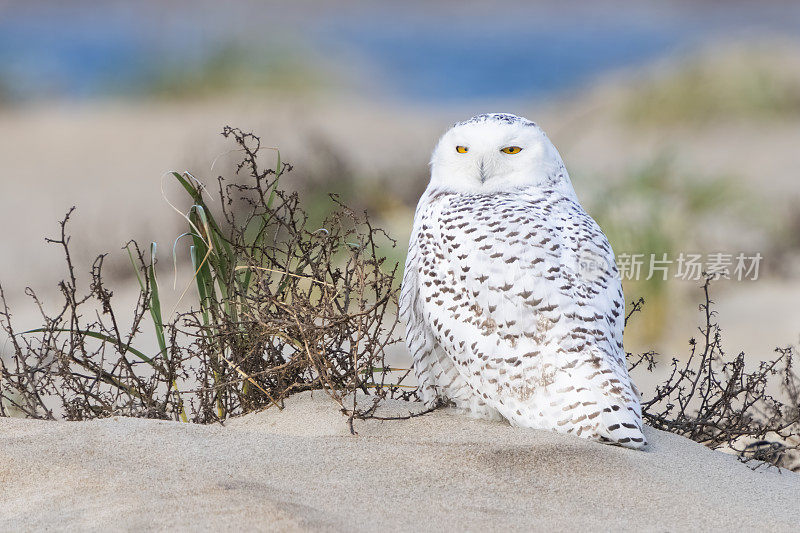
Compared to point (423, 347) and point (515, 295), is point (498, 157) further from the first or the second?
point (423, 347)

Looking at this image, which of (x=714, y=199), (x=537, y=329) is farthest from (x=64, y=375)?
(x=714, y=199)

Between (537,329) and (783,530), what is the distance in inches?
33.8

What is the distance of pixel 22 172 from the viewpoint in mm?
16797

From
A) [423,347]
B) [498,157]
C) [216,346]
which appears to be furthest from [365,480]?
[498,157]

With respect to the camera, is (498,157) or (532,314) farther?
(498,157)

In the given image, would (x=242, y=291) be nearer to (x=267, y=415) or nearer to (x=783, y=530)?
(x=267, y=415)

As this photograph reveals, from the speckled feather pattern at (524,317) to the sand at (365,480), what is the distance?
0.10 metres

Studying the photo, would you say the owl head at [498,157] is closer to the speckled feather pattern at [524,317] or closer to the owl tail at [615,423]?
the speckled feather pattern at [524,317]

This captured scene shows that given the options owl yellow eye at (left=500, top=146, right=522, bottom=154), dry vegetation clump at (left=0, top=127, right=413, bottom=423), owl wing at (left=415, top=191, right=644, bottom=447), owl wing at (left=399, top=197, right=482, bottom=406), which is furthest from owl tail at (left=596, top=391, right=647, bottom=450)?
owl yellow eye at (left=500, top=146, right=522, bottom=154)

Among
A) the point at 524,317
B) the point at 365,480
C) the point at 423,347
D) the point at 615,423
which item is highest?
the point at 524,317

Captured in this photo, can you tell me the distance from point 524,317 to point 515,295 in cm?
7

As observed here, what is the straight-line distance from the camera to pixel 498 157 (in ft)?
9.52

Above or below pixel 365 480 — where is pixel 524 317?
above

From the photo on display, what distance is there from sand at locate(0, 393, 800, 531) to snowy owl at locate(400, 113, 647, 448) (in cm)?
12
